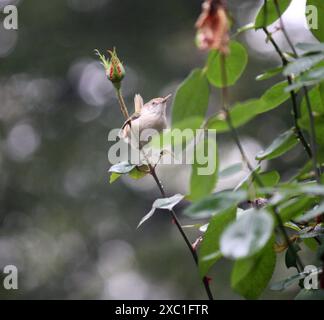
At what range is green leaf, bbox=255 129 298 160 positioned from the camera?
1.82 feet

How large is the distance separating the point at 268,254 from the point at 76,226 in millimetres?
6117

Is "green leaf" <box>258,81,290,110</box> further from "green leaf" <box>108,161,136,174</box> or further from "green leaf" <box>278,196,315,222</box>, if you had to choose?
"green leaf" <box>108,161,136,174</box>

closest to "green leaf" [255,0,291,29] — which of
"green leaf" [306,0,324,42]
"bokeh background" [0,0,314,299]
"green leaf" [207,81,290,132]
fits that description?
"green leaf" [306,0,324,42]

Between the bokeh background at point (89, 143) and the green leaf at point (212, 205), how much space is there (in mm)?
5383

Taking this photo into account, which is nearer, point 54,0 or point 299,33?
point 299,33

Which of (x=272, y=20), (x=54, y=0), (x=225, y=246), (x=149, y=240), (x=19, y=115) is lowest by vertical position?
(x=225, y=246)

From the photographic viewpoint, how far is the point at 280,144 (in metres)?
0.55

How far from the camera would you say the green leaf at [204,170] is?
478 millimetres

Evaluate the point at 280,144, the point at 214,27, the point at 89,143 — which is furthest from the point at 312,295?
the point at 89,143

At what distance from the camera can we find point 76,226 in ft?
21.7

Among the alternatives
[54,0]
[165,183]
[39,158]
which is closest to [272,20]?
[165,183]

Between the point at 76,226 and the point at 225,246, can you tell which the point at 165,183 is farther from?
the point at 225,246

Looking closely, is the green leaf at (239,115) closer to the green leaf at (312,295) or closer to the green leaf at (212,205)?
the green leaf at (212,205)

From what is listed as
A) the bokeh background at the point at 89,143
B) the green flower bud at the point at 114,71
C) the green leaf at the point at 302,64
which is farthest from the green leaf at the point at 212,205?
the bokeh background at the point at 89,143
